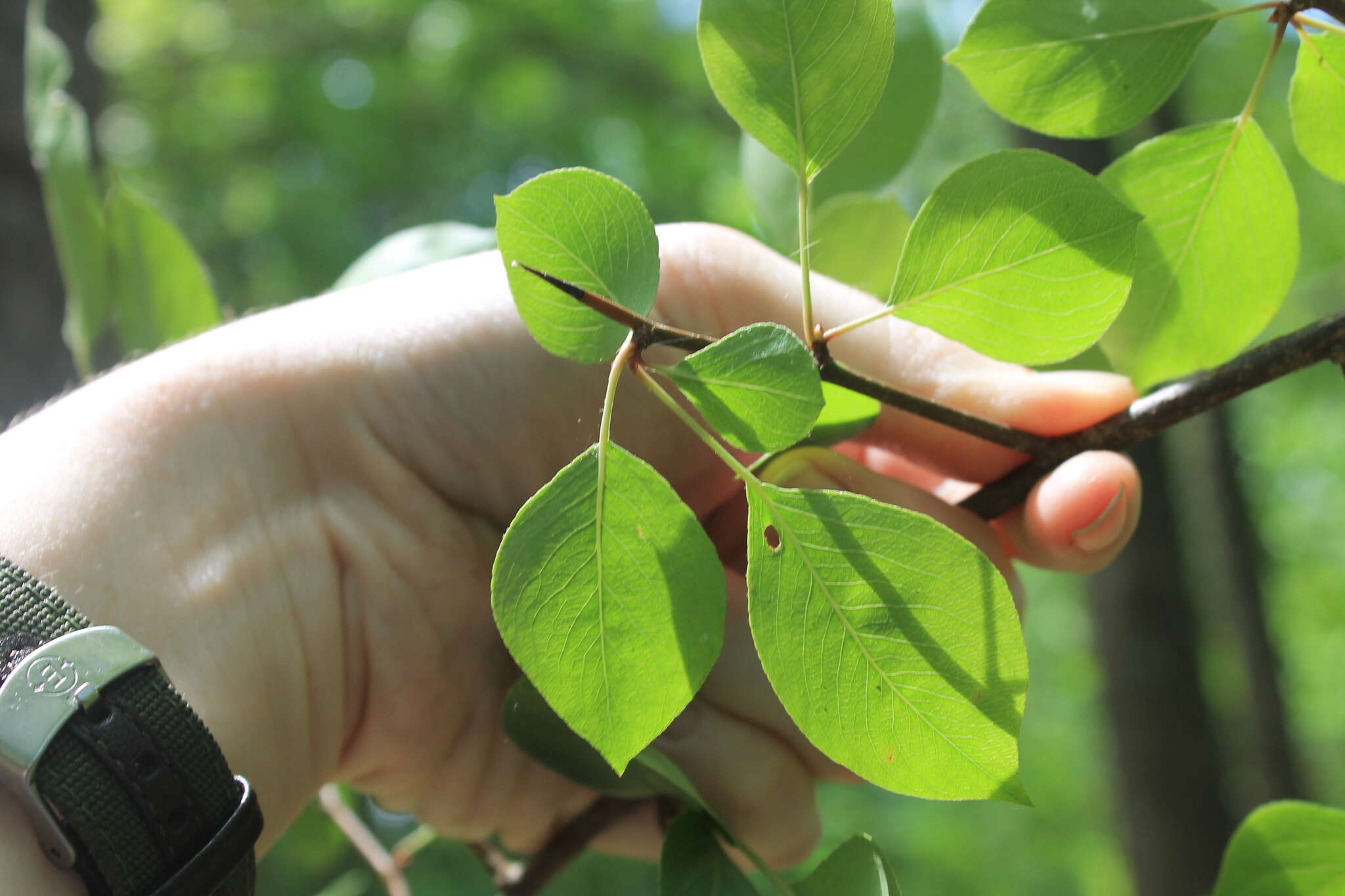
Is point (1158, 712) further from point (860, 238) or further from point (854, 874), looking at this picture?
point (854, 874)

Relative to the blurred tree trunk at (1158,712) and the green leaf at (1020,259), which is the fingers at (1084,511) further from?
the blurred tree trunk at (1158,712)

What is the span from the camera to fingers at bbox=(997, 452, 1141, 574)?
477 mm

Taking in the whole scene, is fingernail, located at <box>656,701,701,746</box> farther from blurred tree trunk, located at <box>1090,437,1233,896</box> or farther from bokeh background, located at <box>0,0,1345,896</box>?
blurred tree trunk, located at <box>1090,437,1233,896</box>

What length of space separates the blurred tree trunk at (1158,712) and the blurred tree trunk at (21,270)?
2083mm

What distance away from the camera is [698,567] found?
31 centimetres

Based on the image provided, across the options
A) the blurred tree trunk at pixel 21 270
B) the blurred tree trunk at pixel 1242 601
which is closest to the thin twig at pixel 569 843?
the blurred tree trunk at pixel 21 270

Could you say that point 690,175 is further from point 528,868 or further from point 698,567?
point 698,567

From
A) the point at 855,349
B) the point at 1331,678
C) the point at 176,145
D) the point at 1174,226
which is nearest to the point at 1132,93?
the point at 1174,226

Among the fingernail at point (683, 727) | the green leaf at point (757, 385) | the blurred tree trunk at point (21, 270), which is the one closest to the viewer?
the green leaf at point (757, 385)

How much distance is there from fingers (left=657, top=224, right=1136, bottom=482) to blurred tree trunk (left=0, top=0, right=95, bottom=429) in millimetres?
1257

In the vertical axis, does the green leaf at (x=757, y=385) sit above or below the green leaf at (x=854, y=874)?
above

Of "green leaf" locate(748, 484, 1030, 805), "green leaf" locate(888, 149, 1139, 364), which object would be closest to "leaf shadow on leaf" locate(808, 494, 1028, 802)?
"green leaf" locate(748, 484, 1030, 805)

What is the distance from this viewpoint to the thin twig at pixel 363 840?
74 cm

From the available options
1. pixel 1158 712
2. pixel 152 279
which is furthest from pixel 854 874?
pixel 1158 712
